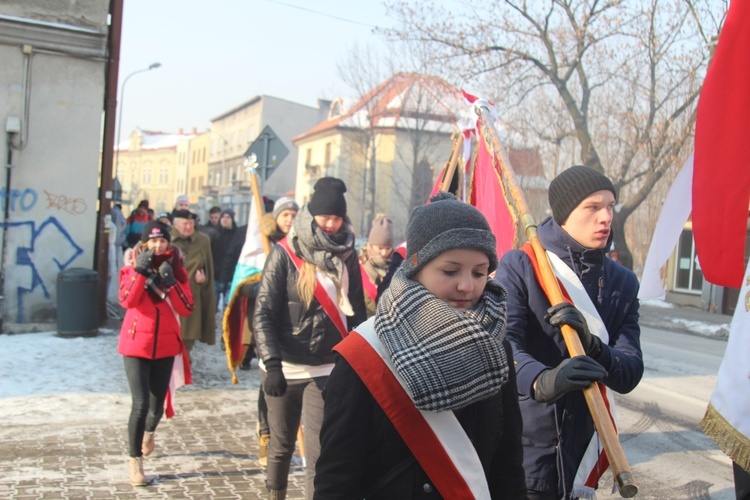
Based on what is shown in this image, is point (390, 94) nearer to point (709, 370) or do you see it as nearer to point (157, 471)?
point (709, 370)

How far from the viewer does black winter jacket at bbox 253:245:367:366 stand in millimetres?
4746

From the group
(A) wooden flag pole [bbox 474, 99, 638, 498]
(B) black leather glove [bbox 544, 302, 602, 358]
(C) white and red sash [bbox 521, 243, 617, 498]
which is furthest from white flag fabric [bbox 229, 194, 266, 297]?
(B) black leather glove [bbox 544, 302, 602, 358]

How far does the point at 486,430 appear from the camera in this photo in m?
2.36

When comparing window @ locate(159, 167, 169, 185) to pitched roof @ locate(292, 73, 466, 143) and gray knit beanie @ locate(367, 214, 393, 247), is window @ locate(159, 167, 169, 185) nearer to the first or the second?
pitched roof @ locate(292, 73, 466, 143)

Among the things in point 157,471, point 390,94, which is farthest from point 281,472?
point 390,94

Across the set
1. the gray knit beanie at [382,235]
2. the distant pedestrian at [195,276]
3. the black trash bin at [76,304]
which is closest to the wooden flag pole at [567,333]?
the gray knit beanie at [382,235]

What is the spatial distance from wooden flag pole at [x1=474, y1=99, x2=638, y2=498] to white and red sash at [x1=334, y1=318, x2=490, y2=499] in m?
0.46

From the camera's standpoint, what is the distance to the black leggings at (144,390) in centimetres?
553

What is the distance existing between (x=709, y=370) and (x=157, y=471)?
9.07 m

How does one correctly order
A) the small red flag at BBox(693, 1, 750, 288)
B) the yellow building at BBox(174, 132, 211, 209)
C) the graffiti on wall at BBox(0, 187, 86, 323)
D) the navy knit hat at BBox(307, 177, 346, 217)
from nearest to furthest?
1. the small red flag at BBox(693, 1, 750, 288)
2. the navy knit hat at BBox(307, 177, 346, 217)
3. the graffiti on wall at BBox(0, 187, 86, 323)
4. the yellow building at BBox(174, 132, 211, 209)

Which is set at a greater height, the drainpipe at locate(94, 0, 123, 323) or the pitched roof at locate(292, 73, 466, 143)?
the pitched roof at locate(292, 73, 466, 143)

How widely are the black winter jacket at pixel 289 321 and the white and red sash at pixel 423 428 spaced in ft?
8.29

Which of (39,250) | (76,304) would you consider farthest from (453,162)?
(39,250)

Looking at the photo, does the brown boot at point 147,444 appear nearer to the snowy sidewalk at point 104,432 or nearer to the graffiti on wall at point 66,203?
the snowy sidewalk at point 104,432
